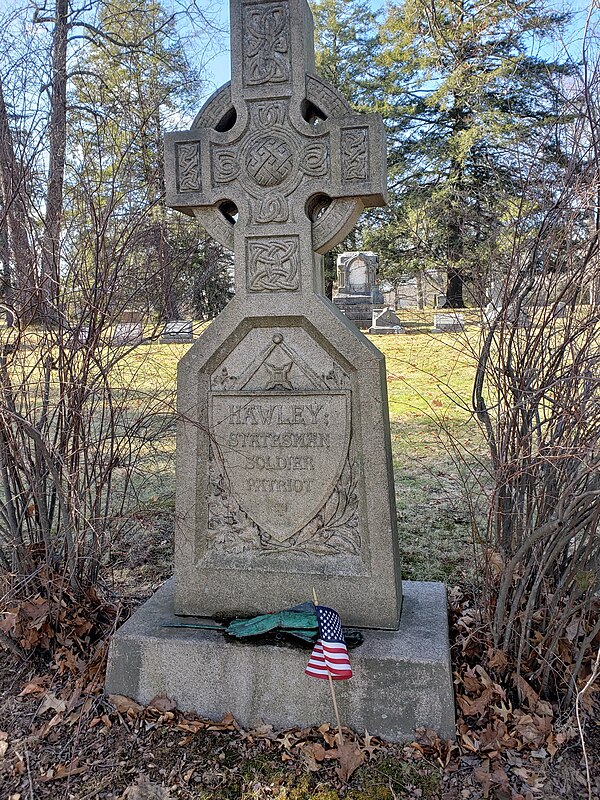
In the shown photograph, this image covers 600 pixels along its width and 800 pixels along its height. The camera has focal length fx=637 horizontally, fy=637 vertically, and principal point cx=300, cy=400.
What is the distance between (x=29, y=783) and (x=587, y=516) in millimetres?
2569

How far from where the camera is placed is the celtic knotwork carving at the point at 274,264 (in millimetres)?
3076

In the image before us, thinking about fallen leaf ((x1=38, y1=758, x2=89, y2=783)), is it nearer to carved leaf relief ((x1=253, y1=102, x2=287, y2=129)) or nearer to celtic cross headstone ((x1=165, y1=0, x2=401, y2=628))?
celtic cross headstone ((x1=165, y1=0, x2=401, y2=628))

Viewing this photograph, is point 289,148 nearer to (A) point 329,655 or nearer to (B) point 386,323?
(A) point 329,655

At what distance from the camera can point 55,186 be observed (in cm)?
355

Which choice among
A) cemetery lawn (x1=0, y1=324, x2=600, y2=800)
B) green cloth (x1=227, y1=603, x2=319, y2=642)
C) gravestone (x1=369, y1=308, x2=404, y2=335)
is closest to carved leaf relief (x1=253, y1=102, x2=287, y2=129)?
cemetery lawn (x1=0, y1=324, x2=600, y2=800)

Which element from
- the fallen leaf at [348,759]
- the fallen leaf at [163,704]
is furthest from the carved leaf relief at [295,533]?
the fallen leaf at [348,759]

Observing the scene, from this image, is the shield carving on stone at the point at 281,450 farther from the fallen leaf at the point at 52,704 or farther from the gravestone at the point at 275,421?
the fallen leaf at the point at 52,704

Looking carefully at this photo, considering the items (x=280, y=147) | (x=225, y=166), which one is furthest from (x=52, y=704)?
(x=280, y=147)

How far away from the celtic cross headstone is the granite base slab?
0.22 meters

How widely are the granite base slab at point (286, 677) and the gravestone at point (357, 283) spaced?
20.9 meters

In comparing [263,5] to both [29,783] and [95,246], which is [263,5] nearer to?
[95,246]

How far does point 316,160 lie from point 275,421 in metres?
1.27

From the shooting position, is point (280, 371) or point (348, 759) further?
point (280, 371)

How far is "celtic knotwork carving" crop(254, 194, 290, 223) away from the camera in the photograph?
3074 millimetres
